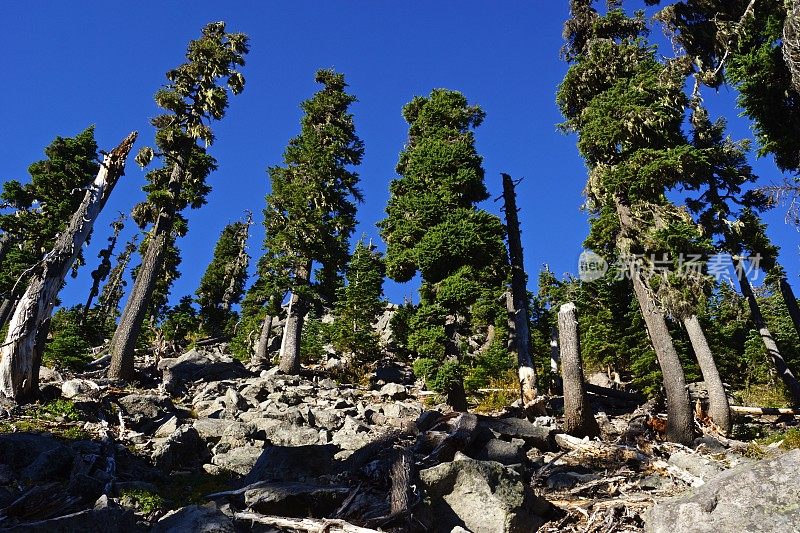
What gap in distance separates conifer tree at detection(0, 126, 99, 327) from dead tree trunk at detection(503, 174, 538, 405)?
2343 cm

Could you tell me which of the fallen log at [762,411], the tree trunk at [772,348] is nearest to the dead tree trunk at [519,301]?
the fallen log at [762,411]

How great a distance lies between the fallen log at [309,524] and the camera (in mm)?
4848

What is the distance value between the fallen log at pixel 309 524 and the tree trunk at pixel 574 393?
8.04 m

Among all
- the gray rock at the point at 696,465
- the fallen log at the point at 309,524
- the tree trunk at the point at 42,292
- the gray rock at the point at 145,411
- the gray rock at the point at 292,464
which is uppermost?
the tree trunk at the point at 42,292

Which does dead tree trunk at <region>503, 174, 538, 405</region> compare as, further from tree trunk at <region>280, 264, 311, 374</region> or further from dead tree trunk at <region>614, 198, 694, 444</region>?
tree trunk at <region>280, 264, 311, 374</region>

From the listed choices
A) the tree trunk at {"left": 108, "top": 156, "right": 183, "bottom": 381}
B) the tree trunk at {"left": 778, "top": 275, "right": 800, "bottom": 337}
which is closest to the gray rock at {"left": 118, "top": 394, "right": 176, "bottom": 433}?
the tree trunk at {"left": 108, "top": 156, "right": 183, "bottom": 381}

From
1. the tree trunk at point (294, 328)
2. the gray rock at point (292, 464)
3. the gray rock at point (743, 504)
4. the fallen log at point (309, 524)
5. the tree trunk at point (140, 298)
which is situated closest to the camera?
the gray rock at point (743, 504)

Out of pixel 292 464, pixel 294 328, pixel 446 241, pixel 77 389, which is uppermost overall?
pixel 446 241

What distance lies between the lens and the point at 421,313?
57.7ft

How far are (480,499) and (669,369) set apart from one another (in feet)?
31.5

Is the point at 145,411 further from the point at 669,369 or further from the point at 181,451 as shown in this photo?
the point at 669,369

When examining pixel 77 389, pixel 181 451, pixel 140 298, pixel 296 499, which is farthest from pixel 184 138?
pixel 296 499

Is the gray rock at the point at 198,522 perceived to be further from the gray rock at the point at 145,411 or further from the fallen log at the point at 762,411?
the fallen log at the point at 762,411

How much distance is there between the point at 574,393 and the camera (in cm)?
1167
